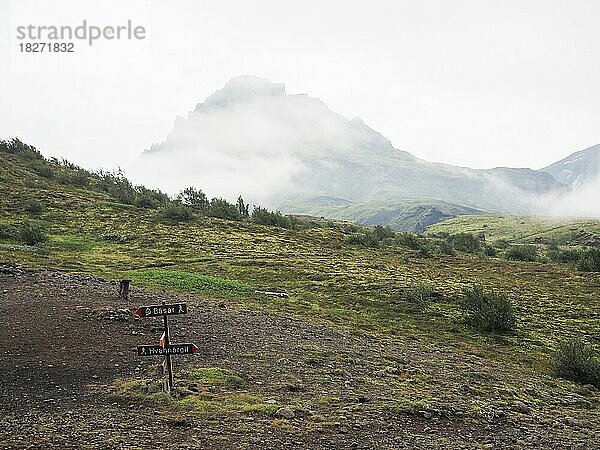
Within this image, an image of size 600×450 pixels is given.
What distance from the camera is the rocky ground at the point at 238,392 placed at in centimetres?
811

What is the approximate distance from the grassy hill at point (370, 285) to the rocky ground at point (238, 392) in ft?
0.67

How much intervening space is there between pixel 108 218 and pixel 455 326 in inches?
1401

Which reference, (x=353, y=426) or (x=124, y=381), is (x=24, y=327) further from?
(x=353, y=426)

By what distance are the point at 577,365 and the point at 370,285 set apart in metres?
14.0

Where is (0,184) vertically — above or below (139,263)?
above

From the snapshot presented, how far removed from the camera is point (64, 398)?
9320mm

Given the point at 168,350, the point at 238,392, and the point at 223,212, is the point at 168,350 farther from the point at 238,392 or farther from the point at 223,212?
the point at 223,212

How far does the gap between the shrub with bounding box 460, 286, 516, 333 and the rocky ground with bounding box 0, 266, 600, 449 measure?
493 centimetres

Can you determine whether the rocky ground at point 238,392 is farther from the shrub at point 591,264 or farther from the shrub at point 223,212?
the shrub at point 223,212

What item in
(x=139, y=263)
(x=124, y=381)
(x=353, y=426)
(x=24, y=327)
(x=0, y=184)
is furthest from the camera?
(x=0, y=184)

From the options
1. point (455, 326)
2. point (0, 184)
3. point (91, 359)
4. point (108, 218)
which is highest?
point (0, 184)

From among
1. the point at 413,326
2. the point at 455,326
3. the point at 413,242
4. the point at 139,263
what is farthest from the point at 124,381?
the point at 413,242

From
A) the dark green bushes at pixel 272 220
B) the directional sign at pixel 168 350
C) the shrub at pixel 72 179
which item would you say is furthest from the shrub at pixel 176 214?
the directional sign at pixel 168 350

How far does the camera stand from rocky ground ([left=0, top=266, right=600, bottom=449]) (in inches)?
319
